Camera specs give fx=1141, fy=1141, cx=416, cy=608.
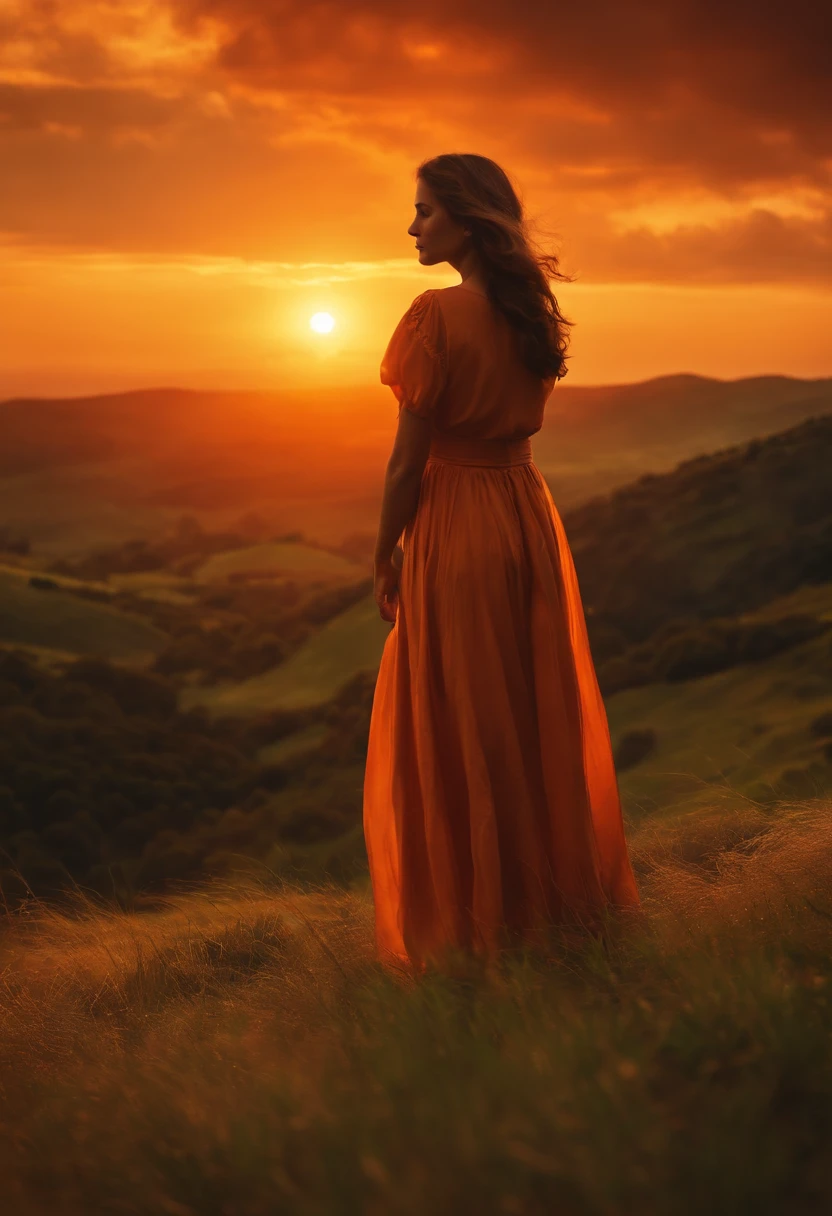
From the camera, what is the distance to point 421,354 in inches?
130

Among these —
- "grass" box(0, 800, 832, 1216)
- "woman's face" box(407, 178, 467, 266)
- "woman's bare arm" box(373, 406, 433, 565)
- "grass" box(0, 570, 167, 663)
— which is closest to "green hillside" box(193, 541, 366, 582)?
"grass" box(0, 570, 167, 663)

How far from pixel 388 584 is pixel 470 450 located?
0.52 meters

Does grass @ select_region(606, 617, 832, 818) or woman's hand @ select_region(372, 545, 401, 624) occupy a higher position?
woman's hand @ select_region(372, 545, 401, 624)

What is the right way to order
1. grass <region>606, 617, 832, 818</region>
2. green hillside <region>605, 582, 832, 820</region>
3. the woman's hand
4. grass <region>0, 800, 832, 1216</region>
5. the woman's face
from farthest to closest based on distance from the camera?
1. grass <region>606, 617, 832, 818</region>
2. green hillside <region>605, 582, 832, 820</region>
3. the woman's hand
4. the woman's face
5. grass <region>0, 800, 832, 1216</region>

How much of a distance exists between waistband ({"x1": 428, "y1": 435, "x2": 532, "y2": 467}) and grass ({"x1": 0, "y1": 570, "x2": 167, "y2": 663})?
1800 cm

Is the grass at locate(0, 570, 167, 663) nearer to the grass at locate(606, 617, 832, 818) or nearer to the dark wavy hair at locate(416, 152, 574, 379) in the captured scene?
the grass at locate(606, 617, 832, 818)

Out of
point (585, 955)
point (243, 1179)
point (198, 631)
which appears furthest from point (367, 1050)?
point (198, 631)

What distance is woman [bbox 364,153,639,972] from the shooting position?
3393 millimetres

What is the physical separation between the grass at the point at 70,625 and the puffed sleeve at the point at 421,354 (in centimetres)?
1818

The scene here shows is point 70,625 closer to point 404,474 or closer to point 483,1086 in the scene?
point 404,474

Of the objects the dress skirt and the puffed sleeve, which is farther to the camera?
the dress skirt

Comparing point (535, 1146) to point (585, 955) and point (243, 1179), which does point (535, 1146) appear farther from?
point (585, 955)

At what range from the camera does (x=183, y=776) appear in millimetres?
15641

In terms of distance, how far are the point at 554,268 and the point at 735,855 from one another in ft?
7.60
